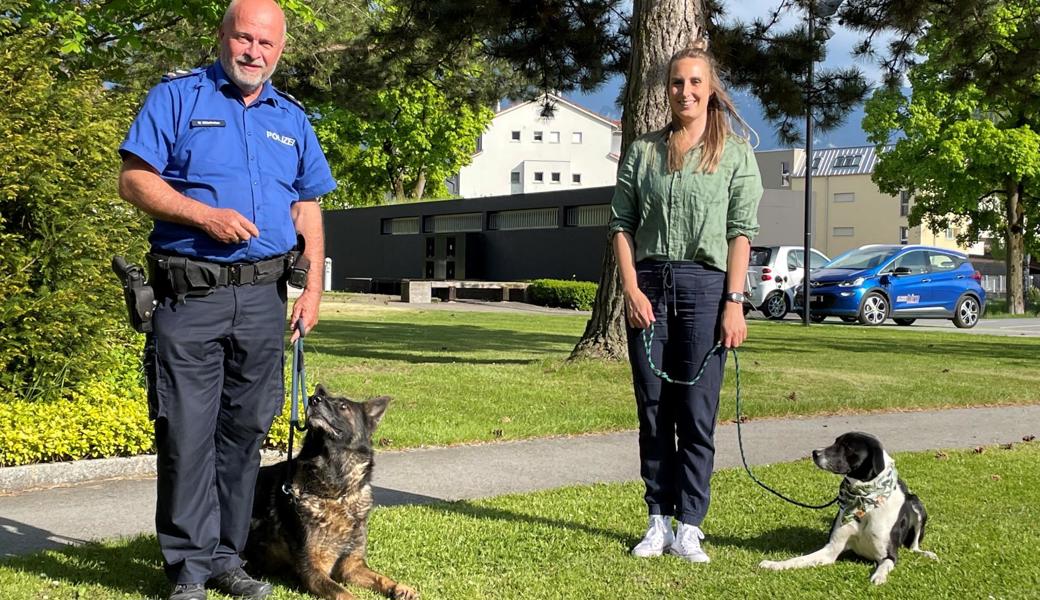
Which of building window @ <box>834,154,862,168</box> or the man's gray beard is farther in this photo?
building window @ <box>834,154,862,168</box>

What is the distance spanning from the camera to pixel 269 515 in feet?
14.6

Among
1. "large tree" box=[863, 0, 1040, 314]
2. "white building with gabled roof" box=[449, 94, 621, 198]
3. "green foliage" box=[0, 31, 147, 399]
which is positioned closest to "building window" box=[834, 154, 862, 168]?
"white building with gabled roof" box=[449, 94, 621, 198]

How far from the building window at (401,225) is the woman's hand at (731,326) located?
3922 centimetres

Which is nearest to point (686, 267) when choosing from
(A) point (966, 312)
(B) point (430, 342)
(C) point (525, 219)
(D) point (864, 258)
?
(B) point (430, 342)

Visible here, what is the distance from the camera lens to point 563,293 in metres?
30.9

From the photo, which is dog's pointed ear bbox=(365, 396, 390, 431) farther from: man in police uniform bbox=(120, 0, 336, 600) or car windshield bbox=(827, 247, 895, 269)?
car windshield bbox=(827, 247, 895, 269)

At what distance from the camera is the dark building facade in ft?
113

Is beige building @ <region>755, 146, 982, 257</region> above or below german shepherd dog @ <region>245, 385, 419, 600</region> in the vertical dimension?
above

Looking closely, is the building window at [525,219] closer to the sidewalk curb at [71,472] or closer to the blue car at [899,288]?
the blue car at [899,288]

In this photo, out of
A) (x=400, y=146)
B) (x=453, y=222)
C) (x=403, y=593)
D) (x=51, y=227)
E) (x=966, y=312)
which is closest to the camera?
(x=403, y=593)

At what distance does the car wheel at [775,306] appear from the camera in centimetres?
2644

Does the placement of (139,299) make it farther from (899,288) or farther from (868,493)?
(899,288)

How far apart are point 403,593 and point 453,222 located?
37548 mm

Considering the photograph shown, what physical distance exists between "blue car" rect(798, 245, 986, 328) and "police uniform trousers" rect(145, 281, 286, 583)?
2133 cm
